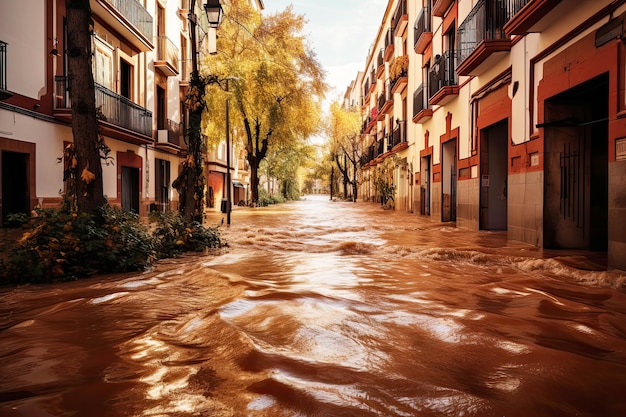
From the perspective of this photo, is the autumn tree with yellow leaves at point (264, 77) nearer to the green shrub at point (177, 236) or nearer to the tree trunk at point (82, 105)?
the green shrub at point (177, 236)

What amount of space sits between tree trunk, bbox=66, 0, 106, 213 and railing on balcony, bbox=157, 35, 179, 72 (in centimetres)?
1457

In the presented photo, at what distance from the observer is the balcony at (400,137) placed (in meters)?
23.0

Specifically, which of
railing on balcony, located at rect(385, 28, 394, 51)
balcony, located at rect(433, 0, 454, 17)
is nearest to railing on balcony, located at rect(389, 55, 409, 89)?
railing on balcony, located at rect(385, 28, 394, 51)

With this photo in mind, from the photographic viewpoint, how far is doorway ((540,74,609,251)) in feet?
24.3

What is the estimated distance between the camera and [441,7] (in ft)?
48.0

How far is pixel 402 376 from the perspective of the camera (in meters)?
2.46

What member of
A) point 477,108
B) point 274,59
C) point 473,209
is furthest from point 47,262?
point 274,59

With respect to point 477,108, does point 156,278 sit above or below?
below

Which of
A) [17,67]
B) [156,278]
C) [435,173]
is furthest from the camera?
[435,173]

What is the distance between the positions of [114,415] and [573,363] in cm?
259

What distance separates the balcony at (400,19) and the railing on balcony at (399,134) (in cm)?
512

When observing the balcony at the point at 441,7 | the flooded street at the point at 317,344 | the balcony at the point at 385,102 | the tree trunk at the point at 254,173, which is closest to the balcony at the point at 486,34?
the balcony at the point at 441,7

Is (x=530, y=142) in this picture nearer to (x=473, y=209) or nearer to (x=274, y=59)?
(x=473, y=209)

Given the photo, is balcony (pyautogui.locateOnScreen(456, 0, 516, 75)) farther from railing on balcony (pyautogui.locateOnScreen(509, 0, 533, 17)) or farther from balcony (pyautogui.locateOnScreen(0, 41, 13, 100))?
balcony (pyautogui.locateOnScreen(0, 41, 13, 100))
